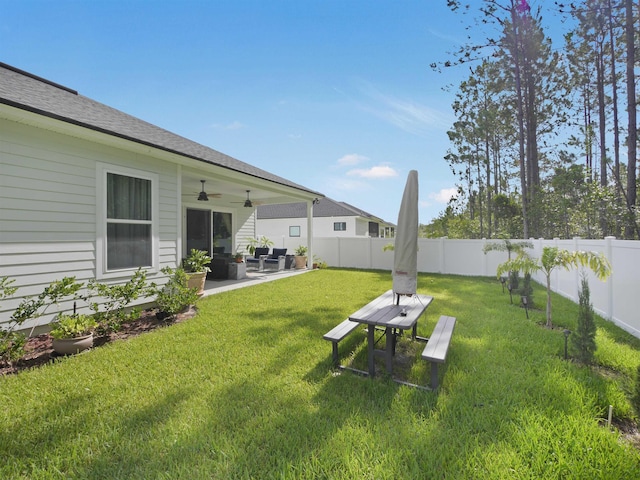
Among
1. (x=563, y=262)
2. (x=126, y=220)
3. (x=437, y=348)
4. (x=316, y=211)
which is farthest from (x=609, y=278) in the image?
(x=316, y=211)

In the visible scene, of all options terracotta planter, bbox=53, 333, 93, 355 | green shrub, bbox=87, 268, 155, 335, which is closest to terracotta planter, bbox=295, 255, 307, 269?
green shrub, bbox=87, 268, 155, 335

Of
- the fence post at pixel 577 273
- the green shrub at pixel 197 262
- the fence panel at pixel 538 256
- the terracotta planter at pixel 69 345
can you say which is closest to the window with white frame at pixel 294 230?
the fence panel at pixel 538 256

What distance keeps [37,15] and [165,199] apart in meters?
5.10

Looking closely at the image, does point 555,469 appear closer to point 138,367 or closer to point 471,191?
point 138,367

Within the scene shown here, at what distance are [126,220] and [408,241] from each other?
497 centimetres

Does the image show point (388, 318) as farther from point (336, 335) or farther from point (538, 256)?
point (538, 256)

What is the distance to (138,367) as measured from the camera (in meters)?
3.34

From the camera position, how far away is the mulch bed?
3.44 metres

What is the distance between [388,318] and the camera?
126 inches

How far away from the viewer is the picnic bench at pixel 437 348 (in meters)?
2.66

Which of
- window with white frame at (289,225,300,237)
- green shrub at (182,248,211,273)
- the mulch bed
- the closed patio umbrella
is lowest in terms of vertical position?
the mulch bed

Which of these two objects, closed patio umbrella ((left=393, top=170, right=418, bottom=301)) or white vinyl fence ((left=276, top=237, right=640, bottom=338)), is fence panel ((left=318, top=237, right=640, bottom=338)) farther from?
closed patio umbrella ((left=393, top=170, right=418, bottom=301))

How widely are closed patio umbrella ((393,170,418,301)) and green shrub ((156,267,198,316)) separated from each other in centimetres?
383

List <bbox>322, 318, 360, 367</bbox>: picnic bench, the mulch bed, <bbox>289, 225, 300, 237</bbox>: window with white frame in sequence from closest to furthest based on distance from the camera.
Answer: <bbox>322, 318, 360, 367</bbox>: picnic bench < the mulch bed < <bbox>289, 225, 300, 237</bbox>: window with white frame
